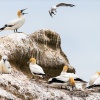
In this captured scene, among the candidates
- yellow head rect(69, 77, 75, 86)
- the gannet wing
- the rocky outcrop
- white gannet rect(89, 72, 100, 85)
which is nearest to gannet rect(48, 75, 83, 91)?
yellow head rect(69, 77, 75, 86)

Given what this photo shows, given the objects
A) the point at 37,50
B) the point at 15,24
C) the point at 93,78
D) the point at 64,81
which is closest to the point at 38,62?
the point at 37,50

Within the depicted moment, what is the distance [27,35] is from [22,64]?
8.24 ft

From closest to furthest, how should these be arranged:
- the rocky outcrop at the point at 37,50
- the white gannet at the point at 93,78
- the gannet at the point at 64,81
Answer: the gannet at the point at 64,81, the white gannet at the point at 93,78, the rocky outcrop at the point at 37,50

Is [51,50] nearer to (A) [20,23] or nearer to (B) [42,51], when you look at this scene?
(B) [42,51]

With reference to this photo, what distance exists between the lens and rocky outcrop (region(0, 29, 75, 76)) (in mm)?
39156

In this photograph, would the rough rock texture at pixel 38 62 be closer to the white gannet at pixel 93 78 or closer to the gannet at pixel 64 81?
the gannet at pixel 64 81

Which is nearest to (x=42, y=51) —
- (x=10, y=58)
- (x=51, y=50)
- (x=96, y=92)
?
(x=51, y=50)

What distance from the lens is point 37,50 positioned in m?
41.5

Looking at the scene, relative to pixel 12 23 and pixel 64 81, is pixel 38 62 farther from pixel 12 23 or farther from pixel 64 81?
pixel 64 81

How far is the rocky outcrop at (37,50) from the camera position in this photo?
3916 centimetres

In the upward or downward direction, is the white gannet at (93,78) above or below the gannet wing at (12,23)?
below

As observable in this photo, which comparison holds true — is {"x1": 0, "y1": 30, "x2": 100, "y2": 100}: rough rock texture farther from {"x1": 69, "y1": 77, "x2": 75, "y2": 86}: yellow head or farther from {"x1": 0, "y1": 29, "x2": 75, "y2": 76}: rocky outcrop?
{"x1": 69, "y1": 77, "x2": 75, "y2": 86}: yellow head

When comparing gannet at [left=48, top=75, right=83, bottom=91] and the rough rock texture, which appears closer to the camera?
the rough rock texture

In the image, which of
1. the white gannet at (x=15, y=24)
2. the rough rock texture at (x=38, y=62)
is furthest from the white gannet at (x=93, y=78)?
the white gannet at (x=15, y=24)
